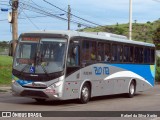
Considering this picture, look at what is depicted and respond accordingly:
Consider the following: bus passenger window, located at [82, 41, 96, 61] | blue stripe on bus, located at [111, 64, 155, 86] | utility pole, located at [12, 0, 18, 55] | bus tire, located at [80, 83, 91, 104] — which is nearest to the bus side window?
blue stripe on bus, located at [111, 64, 155, 86]

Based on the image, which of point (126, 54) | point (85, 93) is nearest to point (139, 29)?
point (126, 54)

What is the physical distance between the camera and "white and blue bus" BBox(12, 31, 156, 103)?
16.9m

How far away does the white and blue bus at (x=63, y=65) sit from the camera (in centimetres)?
1694

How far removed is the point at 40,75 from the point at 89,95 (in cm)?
292

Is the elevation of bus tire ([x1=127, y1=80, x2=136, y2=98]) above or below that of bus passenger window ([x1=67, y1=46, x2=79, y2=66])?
below

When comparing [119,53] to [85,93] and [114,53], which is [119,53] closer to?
[114,53]

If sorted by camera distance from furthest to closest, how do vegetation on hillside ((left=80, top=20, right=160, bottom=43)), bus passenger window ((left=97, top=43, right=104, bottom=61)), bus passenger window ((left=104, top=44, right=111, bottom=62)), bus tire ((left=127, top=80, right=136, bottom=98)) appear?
1. vegetation on hillside ((left=80, top=20, right=160, bottom=43))
2. bus tire ((left=127, top=80, right=136, bottom=98))
3. bus passenger window ((left=104, top=44, right=111, bottom=62))
4. bus passenger window ((left=97, top=43, right=104, bottom=61))

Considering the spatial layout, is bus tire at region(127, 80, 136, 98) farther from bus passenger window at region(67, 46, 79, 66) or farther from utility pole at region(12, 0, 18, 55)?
utility pole at region(12, 0, 18, 55)

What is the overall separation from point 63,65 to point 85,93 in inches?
85.0

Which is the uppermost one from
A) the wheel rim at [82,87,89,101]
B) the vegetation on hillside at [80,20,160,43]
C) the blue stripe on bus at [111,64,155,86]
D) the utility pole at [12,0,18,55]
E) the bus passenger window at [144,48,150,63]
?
the vegetation on hillside at [80,20,160,43]

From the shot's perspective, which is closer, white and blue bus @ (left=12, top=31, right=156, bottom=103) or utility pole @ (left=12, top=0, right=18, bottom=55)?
white and blue bus @ (left=12, top=31, right=156, bottom=103)

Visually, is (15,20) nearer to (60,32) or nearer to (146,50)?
(146,50)

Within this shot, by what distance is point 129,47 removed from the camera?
2308 cm

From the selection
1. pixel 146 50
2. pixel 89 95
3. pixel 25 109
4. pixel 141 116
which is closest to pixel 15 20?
pixel 146 50
